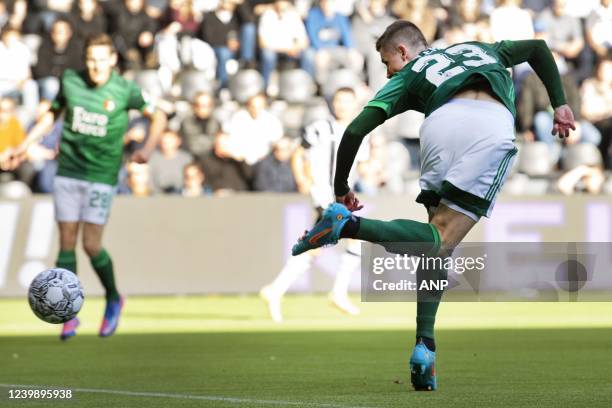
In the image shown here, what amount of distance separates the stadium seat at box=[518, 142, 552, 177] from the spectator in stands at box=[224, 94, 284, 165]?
3851mm

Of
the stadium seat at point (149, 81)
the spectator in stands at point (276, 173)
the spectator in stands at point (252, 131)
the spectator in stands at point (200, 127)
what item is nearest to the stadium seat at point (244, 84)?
the spectator in stands at point (252, 131)

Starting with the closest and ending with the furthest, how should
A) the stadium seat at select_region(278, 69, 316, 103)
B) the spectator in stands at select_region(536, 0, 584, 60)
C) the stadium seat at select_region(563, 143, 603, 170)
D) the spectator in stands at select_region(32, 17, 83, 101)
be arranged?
the stadium seat at select_region(563, 143, 603, 170) < the spectator in stands at select_region(32, 17, 83, 101) < the stadium seat at select_region(278, 69, 316, 103) < the spectator in stands at select_region(536, 0, 584, 60)

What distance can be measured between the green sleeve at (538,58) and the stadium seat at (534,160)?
43.2 feet

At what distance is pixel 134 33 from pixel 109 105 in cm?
1089

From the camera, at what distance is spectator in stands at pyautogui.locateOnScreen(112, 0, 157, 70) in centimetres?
2238

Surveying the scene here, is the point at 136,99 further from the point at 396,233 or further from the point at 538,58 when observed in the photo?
the point at 396,233

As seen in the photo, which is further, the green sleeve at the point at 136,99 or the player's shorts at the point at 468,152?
the green sleeve at the point at 136,99

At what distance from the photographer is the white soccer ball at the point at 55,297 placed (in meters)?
9.09

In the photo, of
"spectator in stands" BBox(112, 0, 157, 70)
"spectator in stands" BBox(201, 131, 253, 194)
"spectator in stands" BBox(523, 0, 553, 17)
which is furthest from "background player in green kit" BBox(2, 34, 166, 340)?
"spectator in stands" BBox(523, 0, 553, 17)

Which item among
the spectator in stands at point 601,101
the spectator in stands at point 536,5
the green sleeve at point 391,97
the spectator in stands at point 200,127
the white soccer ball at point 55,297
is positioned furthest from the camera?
the spectator in stands at point 536,5

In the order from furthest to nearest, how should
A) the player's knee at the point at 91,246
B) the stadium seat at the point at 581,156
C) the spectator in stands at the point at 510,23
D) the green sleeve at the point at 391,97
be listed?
the spectator in stands at the point at 510,23, the stadium seat at the point at 581,156, the player's knee at the point at 91,246, the green sleeve at the point at 391,97

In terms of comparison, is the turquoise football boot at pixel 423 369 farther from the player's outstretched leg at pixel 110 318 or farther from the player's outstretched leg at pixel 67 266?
the player's outstretched leg at pixel 110 318

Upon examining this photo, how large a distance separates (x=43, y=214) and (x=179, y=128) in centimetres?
384

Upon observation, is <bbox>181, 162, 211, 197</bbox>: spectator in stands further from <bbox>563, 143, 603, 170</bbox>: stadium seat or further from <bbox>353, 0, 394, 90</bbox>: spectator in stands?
<bbox>563, 143, 603, 170</bbox>: stadium seat
